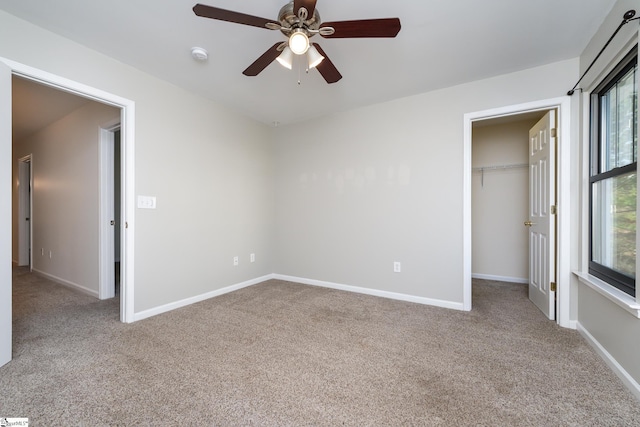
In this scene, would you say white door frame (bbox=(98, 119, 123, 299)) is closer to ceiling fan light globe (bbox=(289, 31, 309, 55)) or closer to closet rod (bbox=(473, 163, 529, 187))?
ceiling fan light globe (bbox=(289, 31, 309, 55))

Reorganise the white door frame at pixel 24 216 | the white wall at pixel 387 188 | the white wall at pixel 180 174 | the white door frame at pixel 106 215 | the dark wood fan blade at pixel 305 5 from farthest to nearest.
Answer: the white door frame at pixel 24 216
the white door frame at pixel 106 215
the white wall at pixel 387 188
the white wall at pixel 180 174
the dark wood fan blade at pixel 305 5

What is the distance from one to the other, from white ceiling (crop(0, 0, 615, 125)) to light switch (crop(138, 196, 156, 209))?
1219 mm

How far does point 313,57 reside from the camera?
5.83 feet

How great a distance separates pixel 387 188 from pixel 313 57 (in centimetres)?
189

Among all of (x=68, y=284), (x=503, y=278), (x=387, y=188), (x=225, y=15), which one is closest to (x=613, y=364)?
(x=387, y=188)

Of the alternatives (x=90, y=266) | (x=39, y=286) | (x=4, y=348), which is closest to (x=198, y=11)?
(x=4, y=348)

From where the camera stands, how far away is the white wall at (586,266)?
162 cm

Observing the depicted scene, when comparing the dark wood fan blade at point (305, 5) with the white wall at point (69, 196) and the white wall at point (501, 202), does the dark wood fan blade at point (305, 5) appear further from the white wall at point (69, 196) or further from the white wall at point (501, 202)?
the white wall at point (501, 202)

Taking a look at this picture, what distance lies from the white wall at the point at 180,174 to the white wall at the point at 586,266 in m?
3.53

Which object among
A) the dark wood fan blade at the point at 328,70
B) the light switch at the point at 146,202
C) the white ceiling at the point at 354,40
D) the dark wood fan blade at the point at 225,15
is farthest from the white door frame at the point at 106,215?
the dark wood fan blade at the point at 328,70

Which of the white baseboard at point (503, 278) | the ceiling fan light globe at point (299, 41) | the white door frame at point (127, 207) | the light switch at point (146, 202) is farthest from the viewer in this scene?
the white baseboard at point (503, 278)

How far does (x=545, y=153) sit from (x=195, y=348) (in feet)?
11.8

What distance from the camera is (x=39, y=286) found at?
369cm

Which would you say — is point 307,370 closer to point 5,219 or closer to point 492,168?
point 5,219
